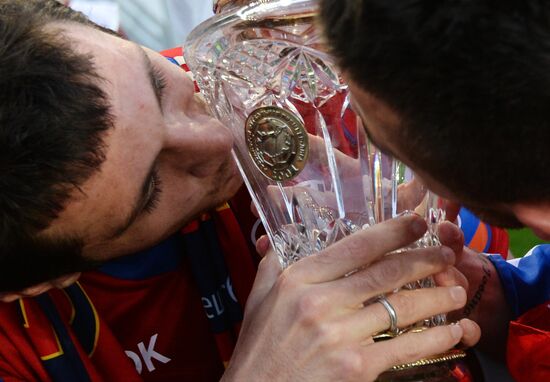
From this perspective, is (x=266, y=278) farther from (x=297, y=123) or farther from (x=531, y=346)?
(x=531, y=346)

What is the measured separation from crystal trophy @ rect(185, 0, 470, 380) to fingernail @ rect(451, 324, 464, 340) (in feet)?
0.12

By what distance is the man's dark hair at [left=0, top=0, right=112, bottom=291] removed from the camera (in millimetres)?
688

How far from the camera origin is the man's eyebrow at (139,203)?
80 cm

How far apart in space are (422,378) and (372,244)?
15 cm

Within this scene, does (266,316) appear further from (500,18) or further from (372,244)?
(500,18)

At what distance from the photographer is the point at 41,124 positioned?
689mm

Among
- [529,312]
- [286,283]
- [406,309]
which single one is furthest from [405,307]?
[529,312]

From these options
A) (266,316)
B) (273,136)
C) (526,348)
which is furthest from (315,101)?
(526,348)

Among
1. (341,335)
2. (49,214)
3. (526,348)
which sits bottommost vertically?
(526,348)

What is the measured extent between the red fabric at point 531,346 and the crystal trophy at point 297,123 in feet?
0.42

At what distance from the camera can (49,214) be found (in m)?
0.74

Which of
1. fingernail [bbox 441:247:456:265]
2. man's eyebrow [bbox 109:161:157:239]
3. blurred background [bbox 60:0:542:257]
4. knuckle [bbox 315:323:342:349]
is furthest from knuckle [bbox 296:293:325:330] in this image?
blurred background [bbox 60:0:542:257]

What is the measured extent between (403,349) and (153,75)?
0.39 m

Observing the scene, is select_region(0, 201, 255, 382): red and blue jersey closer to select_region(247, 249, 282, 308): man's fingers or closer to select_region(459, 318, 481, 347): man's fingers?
select_region(247, 249, 282, 308): man's fingers
